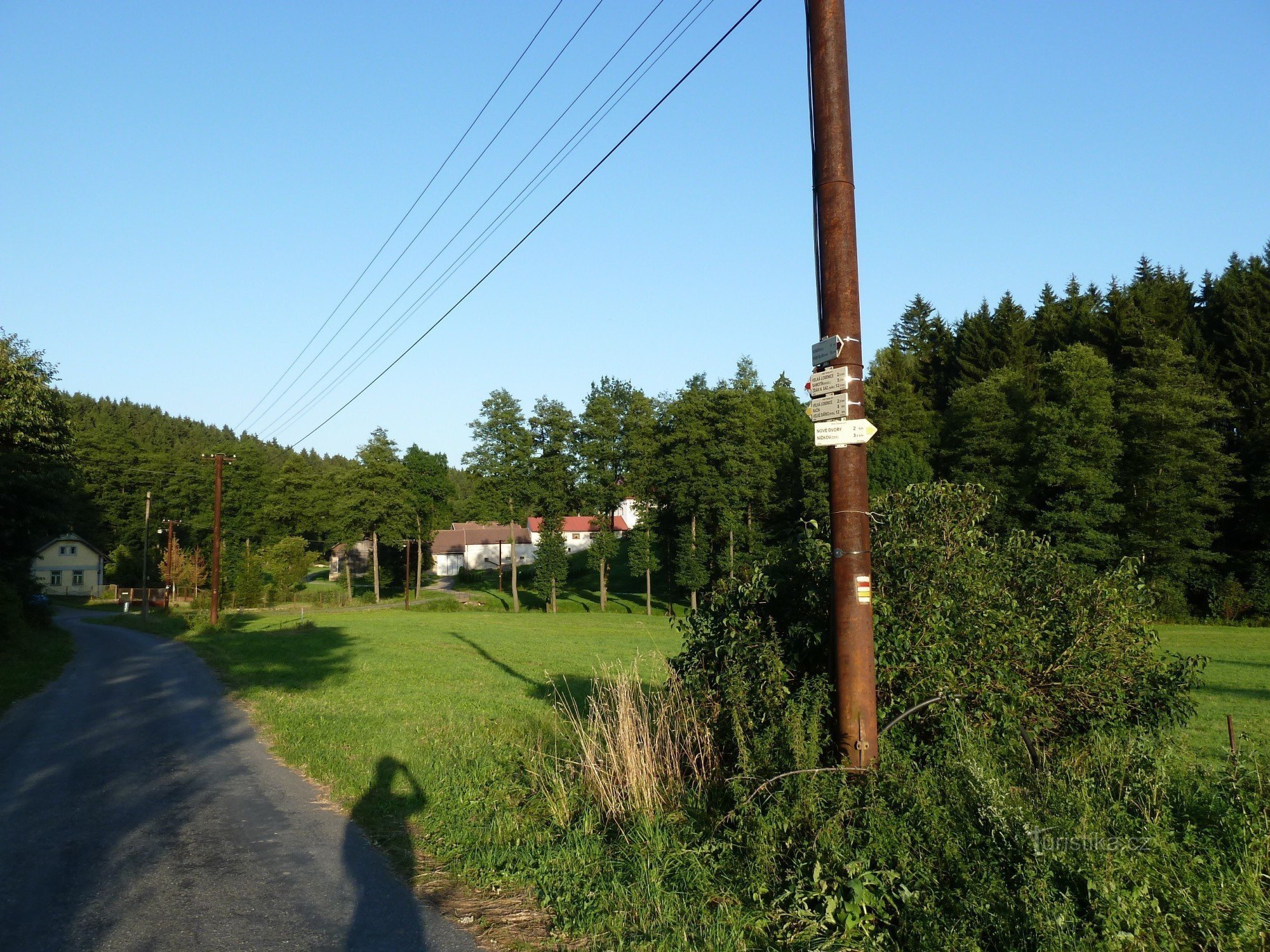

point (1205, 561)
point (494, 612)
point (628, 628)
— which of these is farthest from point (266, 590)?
point (1205, 561)

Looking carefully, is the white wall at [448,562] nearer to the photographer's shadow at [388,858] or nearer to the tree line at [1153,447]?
the tree line at [1153,447]

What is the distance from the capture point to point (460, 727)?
1254 cm

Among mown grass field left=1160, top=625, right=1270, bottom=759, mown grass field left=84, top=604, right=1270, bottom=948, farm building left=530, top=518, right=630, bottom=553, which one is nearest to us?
mown grass field left=84, top=604, right=1270, bottom=948

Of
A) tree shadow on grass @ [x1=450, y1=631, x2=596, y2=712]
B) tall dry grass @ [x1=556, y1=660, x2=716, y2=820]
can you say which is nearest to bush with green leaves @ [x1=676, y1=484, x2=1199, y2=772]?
tall dry grass @ [x1=556, y1=660, x2=716, y2=820]

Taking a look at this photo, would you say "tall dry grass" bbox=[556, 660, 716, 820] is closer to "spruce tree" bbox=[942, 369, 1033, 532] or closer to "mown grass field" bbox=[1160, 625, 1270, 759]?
"mown grass field" bbox=[1160, 625, 1270, 759]

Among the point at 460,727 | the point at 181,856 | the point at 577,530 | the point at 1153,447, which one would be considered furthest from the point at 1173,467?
the point at 577,530

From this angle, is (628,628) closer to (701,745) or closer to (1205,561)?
(1205,561)

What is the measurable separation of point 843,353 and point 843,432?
587 millimetres

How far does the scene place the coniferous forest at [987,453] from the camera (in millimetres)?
51406

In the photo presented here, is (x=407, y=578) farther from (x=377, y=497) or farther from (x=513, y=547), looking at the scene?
(x=513, y=547)

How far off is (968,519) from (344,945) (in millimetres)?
5885

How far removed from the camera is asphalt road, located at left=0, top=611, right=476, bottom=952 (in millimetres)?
5445

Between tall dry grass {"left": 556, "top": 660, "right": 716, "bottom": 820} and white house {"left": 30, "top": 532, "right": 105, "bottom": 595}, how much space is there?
3728 inches

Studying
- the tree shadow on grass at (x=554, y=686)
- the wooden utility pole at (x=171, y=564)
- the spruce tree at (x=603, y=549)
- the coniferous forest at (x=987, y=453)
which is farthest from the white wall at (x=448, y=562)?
the tree shadow on grass at (x=554, y=686)
